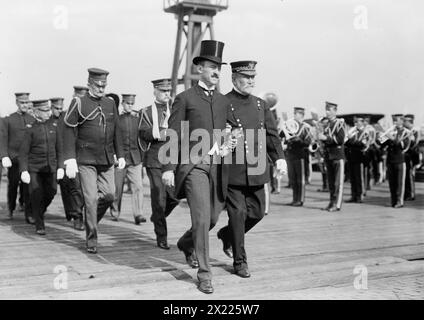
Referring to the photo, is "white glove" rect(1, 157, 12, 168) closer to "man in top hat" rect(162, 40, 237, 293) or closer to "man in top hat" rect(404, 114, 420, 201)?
"man in top hat" rect(162, 40, 237, 293)

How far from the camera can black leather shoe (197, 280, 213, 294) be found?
5790 millimetres

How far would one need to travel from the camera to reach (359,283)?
6312 millimetres

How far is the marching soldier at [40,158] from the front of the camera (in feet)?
31.2

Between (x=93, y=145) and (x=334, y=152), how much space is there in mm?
6313

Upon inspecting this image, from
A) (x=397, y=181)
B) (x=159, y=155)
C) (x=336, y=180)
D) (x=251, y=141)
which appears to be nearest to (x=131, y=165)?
(x=159, y=155)

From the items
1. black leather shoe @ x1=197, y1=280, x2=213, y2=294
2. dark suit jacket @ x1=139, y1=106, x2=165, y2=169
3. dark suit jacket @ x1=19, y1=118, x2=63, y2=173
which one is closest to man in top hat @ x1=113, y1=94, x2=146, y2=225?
dark suit jacket @ x1=19, y1=118, x2=63, y2=173

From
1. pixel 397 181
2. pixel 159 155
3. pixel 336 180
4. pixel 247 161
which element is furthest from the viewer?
pixel 397 181

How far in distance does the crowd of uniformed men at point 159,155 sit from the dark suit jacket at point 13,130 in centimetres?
2

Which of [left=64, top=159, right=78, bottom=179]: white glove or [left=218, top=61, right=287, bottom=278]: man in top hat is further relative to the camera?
[left=64, top=159, right=78, bottom=179]: white glove

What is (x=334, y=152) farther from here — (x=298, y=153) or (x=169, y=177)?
(x=169, y=177)

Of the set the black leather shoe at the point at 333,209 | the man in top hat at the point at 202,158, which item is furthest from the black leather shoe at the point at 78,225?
the black leather shoe at the point at 333,209

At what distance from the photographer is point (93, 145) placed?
309 inches

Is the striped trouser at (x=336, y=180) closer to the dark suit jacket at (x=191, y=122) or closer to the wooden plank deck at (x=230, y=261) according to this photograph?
the wooden plank deck at (x=230, y=261)
